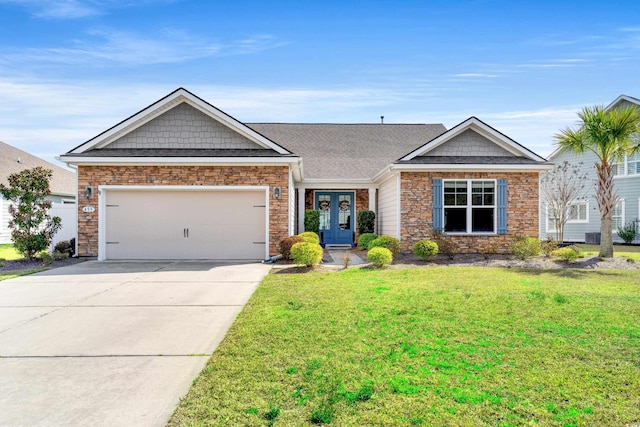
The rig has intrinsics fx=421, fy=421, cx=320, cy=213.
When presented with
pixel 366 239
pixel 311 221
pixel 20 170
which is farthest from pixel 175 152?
pixel 20 170

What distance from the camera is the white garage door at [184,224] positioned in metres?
13.6

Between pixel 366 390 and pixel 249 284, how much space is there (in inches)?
233

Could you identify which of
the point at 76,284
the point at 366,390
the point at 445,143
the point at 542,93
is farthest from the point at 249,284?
the point at 542,93

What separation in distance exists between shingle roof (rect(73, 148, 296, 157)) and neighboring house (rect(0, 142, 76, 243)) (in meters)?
10.5

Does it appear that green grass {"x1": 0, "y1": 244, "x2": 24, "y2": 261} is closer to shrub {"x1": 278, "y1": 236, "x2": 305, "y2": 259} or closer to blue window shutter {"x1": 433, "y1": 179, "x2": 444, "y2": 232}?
shrub {"x1": 278, "y1": 236, "x2": 305, "y2": 259}

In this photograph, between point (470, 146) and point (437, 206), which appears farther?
point (470, 146)

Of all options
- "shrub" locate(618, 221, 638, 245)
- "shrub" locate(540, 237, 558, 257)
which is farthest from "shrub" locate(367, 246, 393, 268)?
"shrub" locate(618, 221, 638, 245)

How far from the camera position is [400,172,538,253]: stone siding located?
14.4m

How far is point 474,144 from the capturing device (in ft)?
49.3

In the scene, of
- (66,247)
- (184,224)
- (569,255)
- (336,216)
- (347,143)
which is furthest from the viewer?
(347,143)

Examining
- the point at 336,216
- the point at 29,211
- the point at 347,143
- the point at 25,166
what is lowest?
the point at 336,216

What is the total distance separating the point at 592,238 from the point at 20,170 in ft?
105

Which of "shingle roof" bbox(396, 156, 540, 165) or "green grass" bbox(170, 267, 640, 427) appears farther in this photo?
"shingle roof" bbox(396, 156, 540, 165)

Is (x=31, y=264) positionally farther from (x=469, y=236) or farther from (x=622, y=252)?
(x=622, y=252)
